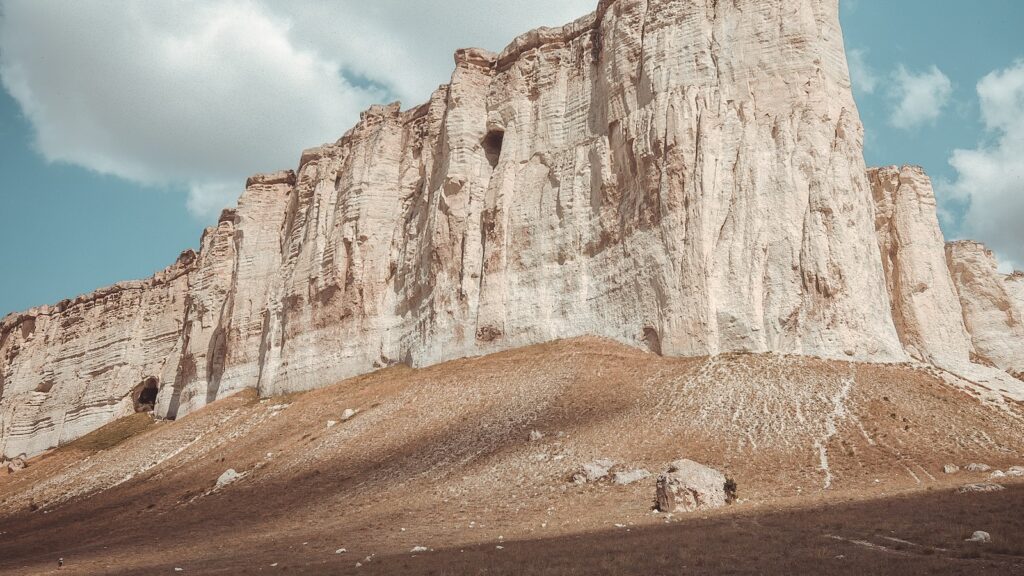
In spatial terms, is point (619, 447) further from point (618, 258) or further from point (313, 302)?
point (313, 302)

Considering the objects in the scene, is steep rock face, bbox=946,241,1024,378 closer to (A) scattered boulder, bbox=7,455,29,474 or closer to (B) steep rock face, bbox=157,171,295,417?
(B) steep rock face, bbox=157,171,295,417

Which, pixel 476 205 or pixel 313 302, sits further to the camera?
pixel 313 302

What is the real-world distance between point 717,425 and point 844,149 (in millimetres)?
14085

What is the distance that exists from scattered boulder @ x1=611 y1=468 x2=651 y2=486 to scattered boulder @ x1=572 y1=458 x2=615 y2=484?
1.36ft

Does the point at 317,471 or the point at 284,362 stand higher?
the point at 284,362

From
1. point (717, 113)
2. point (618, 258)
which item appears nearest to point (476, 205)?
point (618, 258)

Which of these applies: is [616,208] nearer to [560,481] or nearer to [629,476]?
[560,481]

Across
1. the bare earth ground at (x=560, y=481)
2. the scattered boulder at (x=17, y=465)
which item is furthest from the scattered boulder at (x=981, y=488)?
the scattered boulder at (x=17, y=465)

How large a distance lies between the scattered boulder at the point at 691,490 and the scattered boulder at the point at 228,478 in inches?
727

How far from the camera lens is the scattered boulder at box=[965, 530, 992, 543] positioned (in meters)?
13.1

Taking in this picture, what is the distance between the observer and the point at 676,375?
30.4m

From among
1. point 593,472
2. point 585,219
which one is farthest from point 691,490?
→ point 585,219

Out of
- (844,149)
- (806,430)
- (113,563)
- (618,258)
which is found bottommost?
(113,563)

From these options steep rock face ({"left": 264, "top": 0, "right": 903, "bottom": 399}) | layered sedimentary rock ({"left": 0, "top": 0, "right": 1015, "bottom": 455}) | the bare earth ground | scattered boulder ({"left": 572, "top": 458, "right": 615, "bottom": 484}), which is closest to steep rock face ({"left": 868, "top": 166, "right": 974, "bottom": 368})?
layered sedimentary rock ({"left": 0, "top": 0, "right": 1015, "bottom": 455})
